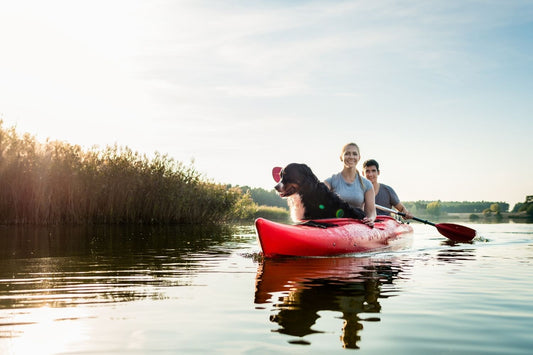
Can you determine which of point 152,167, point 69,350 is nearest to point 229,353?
point 69,350

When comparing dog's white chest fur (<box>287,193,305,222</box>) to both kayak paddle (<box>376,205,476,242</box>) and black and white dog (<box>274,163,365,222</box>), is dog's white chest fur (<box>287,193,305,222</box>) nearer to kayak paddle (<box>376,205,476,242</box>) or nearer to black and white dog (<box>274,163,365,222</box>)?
black and white dog (<box>274,163,365,222</box>)

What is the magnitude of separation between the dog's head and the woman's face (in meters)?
0.76

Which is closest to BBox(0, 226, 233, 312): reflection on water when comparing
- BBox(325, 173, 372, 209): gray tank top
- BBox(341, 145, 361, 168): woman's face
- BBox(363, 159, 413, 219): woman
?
BBox(325, 173, 372, 209): gray tank top

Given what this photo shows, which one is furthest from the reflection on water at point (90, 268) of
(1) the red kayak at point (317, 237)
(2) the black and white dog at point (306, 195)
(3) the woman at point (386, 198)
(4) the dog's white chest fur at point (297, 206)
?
(3) the woman at point (386, 198)

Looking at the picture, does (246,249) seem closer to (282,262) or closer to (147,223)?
(282,262)

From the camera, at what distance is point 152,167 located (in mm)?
16531

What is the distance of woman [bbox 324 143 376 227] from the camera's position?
7512 millimetres

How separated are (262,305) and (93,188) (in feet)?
39.1

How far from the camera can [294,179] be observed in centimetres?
677

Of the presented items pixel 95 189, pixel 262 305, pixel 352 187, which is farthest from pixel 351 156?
pixel 95 189

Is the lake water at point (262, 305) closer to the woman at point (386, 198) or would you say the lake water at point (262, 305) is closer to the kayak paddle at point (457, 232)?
the woman at point (386, 198)

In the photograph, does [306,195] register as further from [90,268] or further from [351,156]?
[90,268]

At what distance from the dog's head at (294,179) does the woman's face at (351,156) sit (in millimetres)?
755

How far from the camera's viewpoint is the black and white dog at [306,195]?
680 centimetres
